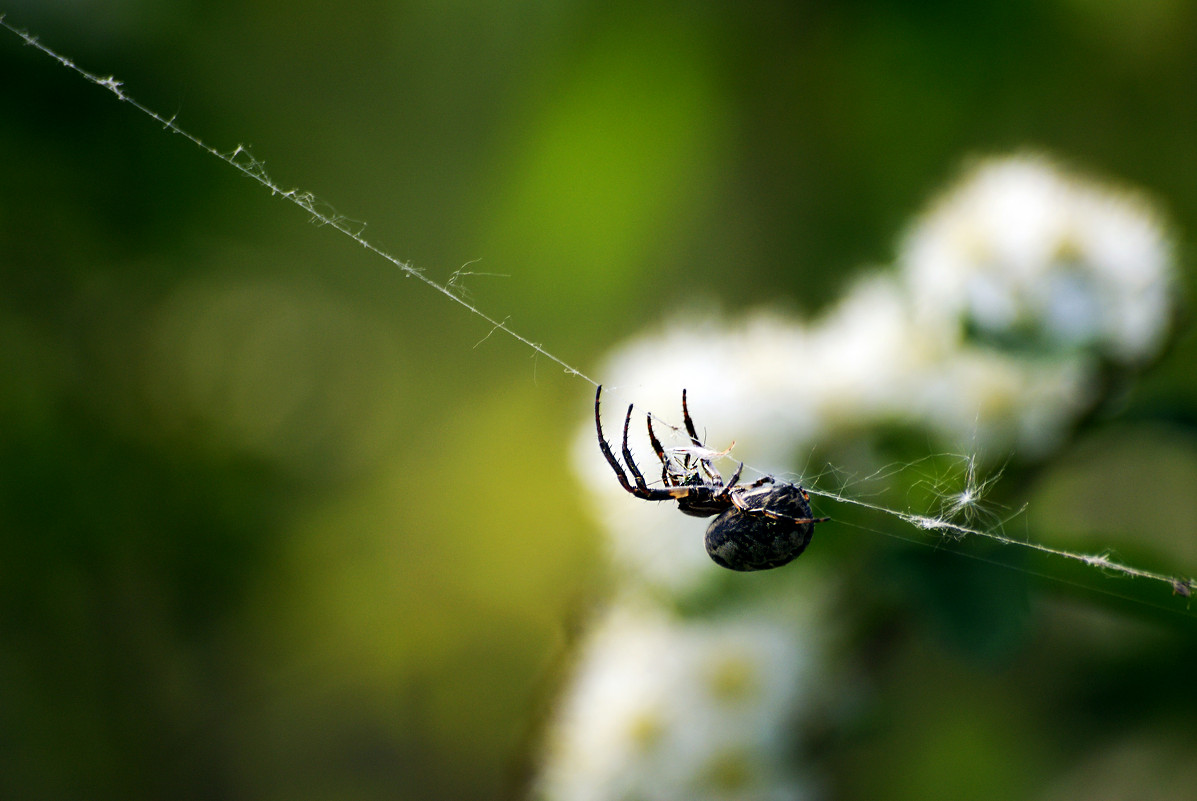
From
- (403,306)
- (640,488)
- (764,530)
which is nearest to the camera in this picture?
(764,530)

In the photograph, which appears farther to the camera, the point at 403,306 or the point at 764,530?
the point at 403,306

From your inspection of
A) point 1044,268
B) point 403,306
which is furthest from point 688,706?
point 403,306

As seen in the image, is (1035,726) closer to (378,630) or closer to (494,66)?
(378,630)

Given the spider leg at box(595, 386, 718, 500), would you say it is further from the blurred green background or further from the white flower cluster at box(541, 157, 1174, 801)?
the blurred green background

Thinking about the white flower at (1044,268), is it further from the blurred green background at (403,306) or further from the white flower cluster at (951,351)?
the blurred green background at (403,306)

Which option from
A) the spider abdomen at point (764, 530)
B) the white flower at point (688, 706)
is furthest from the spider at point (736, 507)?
the white flower at point (688, 706)

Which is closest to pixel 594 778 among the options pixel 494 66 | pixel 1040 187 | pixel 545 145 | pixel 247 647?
pixel 247 647

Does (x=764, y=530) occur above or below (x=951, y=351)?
below

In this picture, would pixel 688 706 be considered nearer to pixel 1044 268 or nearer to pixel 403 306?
pixel 1044 268
